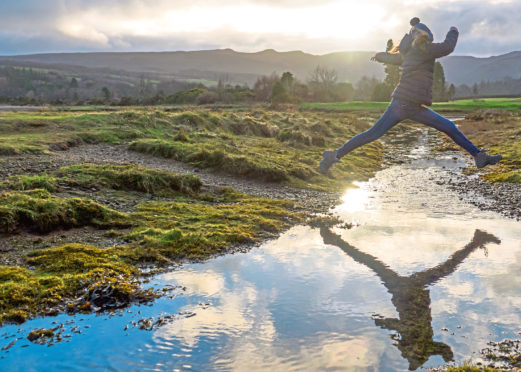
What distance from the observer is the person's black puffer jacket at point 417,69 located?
35.8ft

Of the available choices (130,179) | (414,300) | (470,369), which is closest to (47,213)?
(130,179)

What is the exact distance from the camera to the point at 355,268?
7.95 meters

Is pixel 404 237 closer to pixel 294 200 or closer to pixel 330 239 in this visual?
pixel 330 239

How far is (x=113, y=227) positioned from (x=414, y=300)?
19.7 feet

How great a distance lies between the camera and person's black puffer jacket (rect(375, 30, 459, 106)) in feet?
35.8

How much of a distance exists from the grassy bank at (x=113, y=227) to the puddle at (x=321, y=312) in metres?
0.47

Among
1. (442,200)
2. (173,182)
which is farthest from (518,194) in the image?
(173,182)

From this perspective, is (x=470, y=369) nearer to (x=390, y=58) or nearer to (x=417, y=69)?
(x=417, y=69)

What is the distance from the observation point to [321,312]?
617 centimetres

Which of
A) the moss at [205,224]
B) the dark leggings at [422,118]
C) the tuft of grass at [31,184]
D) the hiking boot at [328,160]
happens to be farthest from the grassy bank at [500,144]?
the tuft of grass at [31,184]

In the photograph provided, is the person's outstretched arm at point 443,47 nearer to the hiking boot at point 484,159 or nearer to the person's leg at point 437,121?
the person's leg at point 437,121

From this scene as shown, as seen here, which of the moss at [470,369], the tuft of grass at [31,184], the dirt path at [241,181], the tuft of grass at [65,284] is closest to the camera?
the moss at [470,369]

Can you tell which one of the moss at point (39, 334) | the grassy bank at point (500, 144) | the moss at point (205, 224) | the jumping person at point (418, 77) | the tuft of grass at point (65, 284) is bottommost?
the moss at point (39, 334)

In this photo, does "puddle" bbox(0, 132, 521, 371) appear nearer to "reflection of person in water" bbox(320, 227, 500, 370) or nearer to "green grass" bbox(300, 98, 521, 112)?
"reflection of person in water" bbox(320, 227, 500, 370)
